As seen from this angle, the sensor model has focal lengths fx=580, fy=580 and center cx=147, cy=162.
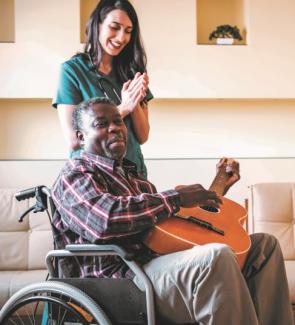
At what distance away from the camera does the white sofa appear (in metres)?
3.04

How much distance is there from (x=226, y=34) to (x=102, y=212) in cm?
284

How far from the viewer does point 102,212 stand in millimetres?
1476

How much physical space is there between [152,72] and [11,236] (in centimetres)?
151

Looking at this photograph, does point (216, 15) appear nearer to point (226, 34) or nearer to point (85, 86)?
point (226, 34)

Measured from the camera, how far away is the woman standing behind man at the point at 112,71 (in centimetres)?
191

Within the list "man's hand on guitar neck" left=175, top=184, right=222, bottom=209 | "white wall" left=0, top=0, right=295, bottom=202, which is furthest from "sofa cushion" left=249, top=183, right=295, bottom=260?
"man's hand on guitar neck" left=175, top=184, right=222, bottom=209

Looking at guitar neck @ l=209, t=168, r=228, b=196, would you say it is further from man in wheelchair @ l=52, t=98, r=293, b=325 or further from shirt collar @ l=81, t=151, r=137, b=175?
shirt collar @ l=81, t=151, r=137, b=175

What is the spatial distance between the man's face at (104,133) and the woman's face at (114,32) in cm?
36

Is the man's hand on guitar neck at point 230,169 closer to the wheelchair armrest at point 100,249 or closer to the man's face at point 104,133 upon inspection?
the man's face at point 104,133

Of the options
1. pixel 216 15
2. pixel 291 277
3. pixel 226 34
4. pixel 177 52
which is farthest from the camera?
pixel 216 15

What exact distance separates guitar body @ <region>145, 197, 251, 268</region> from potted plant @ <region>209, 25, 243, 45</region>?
2.40m

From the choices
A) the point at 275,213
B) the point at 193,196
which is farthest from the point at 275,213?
the point at 193,196

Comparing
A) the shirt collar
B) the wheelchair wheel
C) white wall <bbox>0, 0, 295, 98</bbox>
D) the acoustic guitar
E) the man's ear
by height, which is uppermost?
white wall <bbox>0, 0, 295, 98</bbox>

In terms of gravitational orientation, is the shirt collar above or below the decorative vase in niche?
below
